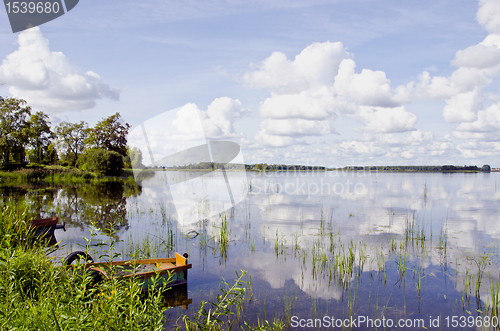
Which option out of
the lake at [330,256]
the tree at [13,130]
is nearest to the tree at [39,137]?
the tree at [13,130]

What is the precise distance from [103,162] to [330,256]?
168ft

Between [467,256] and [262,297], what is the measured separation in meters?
8.52

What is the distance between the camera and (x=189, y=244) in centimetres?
1251

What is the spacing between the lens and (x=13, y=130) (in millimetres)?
52156

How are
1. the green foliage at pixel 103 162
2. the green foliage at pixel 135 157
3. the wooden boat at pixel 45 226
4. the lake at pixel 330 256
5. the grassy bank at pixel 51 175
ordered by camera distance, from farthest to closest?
the green foliage at pixel 103 162 → the grassy bank at pixel 51 175 → the wooden boat at pixel 45 226 → the green foliage at pixel 135 157 → the lake at pixel 330 256

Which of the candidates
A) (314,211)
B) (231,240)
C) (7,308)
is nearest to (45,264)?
(7,308)

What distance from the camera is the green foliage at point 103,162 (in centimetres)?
5256

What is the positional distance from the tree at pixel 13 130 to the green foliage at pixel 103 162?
10.9 meters

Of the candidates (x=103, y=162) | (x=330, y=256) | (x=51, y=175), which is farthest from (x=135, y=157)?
(x=51, y=175)

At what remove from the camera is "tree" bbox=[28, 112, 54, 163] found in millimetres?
56041

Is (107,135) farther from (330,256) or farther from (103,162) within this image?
(330,256)

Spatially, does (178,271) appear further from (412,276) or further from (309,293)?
(412,276)

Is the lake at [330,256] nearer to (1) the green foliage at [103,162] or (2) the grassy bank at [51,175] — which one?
(2) the grassy bank at [51,175]

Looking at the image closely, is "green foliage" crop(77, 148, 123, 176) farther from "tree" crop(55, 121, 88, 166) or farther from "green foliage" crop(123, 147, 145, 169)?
"green foliage" crop(123, 147, 145, 169)
